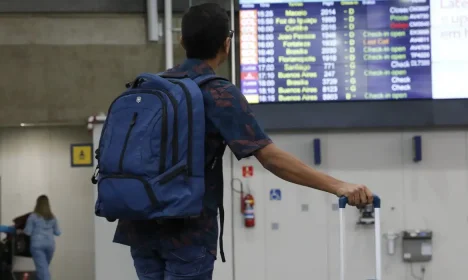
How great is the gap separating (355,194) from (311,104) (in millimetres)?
5483

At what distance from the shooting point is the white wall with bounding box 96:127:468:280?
778 centimetres

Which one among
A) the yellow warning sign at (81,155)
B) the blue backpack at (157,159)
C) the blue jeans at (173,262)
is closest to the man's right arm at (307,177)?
the blue backpack at (157,159)

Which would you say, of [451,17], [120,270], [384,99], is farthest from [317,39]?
[120,270]

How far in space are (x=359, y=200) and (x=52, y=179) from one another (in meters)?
8.39

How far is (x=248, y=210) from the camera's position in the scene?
771cm

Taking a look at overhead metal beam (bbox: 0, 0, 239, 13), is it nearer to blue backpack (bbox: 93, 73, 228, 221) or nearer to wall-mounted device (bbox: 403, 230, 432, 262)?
wall-mounted device (bbox: 403, 230, 432, 262)

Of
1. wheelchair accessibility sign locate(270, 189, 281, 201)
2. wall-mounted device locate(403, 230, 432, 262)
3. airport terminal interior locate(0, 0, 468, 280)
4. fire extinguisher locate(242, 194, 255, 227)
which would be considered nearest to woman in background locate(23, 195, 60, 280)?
airport terminal interior locate(0, 0, 468, 280)

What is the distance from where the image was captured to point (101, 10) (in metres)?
8.00

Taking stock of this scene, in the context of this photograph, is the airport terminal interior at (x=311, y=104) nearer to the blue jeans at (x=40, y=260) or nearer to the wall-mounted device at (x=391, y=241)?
the wall-mounted device at (x=391, y=241)

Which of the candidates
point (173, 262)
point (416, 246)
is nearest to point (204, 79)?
point (173, 262)

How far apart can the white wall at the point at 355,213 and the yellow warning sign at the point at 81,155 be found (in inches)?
108

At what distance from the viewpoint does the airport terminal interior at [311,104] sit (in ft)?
24.7

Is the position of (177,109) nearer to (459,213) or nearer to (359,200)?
(359,200)

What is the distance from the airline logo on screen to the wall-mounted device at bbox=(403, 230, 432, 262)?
7.12ft
